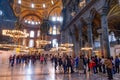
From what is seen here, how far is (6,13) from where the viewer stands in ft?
98.0

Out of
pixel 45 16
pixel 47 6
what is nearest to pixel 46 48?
pixel 45 16

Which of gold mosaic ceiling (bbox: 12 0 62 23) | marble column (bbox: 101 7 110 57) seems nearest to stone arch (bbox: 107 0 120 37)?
marble column (bbox: 101 7 110 57)

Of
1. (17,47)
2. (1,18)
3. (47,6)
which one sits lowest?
(17,47)

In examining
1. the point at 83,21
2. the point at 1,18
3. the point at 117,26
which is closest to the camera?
the point at 83,21

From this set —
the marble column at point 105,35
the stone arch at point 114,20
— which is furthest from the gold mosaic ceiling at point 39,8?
the marble column at point 105,35

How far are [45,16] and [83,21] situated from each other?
29.3 meters

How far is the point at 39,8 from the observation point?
162 ft

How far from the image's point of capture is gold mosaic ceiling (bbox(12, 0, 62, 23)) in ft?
156

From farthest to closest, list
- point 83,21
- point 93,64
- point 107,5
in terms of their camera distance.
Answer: point 83,21 → point 107,5 → point 93,64

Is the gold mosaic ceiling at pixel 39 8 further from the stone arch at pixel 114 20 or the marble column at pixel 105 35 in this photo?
the marble column at pixel 105 35

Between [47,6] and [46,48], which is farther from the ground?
[47,6]

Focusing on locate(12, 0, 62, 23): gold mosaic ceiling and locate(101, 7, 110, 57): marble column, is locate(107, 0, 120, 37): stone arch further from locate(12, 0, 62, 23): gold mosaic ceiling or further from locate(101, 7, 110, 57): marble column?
locate(12, 0, 62, 23): gold mosaic ceiling

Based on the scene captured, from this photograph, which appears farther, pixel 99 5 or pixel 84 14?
pixel 84 14

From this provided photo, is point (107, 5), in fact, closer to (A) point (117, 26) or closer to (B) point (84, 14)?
(B) point (84, 14)
